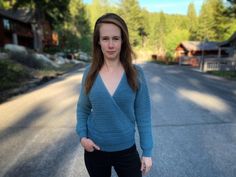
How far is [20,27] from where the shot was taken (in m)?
41.6

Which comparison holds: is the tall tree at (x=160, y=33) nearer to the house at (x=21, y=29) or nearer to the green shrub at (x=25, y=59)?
the house at (x=21, y=29)

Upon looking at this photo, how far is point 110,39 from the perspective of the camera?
6.38ft

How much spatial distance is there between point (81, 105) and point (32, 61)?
21.1 metres

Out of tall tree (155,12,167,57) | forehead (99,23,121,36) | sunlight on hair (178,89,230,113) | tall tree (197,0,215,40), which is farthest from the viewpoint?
tall tree (155,12,167,57)

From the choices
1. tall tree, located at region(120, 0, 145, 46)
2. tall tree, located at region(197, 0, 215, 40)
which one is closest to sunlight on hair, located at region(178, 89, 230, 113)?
tall tree, located at region(197, 0, 215, 40)

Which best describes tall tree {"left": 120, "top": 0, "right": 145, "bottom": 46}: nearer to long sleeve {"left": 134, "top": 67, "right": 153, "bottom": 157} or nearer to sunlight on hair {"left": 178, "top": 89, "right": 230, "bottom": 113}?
sunlight on hair {"left": 178, "top": 89, "right": 230, "bottom": 113}

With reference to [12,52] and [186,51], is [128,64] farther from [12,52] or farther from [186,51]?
[186,51]

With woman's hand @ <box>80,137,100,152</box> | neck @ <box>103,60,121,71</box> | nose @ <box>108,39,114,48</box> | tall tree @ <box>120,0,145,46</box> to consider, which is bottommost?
woman's hand @ <box>80,137,100,152</box>

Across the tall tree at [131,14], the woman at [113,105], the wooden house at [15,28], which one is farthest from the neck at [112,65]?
the tall tree at [131,14]

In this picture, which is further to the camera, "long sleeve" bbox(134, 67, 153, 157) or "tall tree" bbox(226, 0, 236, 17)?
"tall tree" bbox(226, 0, 236, 17)

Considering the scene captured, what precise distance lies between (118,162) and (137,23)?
93625 millimetres

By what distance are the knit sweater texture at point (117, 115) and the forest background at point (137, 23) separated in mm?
26948

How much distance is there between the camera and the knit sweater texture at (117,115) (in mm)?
1932

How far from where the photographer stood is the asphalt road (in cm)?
411
